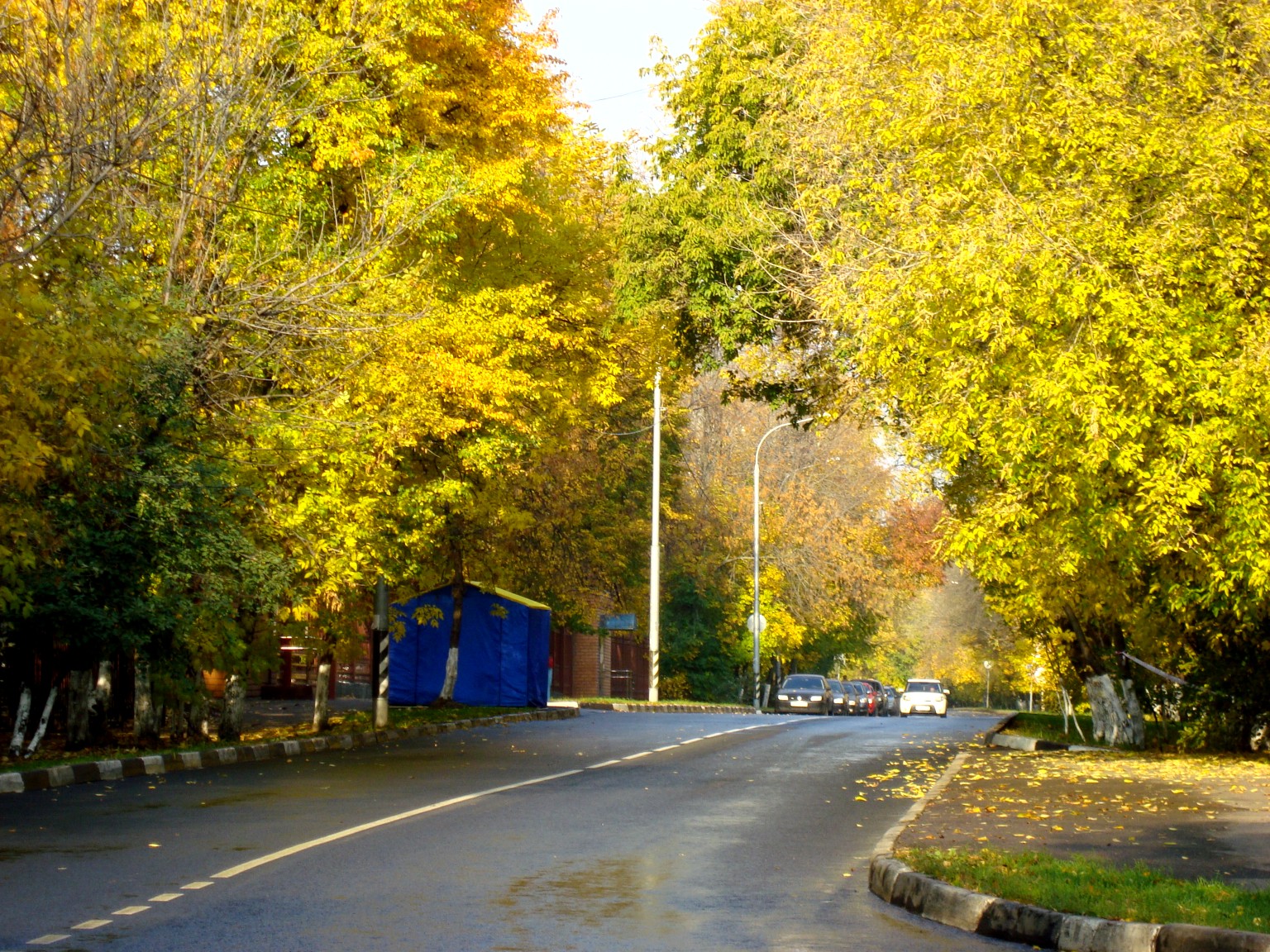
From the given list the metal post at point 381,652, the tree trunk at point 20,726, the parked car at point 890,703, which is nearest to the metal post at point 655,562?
the metal post at point 381,652

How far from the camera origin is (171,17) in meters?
19.4

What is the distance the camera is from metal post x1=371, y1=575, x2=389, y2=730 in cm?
2453

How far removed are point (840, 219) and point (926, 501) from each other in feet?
106

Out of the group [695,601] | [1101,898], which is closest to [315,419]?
[1101,898]

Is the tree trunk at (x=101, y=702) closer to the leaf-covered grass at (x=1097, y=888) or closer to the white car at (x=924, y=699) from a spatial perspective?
the leaf-covered grass at (x=1097, y=888)

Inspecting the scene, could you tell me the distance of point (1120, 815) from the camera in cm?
1267

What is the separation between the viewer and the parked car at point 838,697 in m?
52.2

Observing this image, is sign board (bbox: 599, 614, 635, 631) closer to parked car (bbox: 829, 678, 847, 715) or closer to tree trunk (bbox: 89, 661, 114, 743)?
parked car (bbox: 829, 678, 847, 715)

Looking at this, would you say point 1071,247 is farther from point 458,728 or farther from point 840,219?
point 458,728

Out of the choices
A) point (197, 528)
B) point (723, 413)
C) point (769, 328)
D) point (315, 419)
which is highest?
point (723, 413)

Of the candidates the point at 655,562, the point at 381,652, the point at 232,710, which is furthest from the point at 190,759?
the point at 655,562

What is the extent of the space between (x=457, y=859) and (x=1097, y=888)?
161 inches

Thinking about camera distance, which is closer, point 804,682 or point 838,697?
point 804,682

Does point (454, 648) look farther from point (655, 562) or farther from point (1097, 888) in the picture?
point (1097, 888)
